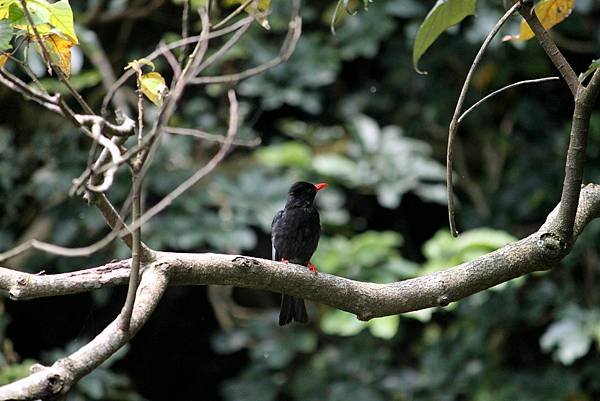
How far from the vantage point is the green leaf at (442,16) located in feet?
7.80

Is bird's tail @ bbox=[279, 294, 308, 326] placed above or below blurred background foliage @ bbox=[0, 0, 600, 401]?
below

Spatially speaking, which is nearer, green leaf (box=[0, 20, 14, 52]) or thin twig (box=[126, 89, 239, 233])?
thin twig (box=[126, 89, 239, 233])

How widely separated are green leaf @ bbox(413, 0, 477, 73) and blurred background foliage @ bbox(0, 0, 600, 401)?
2008 millimetres

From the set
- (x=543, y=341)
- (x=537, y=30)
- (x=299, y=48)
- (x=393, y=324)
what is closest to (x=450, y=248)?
(x=393, y=324)

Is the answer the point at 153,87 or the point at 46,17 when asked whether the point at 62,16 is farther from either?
the point at 153,87

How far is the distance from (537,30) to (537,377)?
3621 millimetres

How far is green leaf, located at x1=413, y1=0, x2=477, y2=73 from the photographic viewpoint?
2377 mm

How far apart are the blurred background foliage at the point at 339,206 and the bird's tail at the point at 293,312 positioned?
837 millimetres

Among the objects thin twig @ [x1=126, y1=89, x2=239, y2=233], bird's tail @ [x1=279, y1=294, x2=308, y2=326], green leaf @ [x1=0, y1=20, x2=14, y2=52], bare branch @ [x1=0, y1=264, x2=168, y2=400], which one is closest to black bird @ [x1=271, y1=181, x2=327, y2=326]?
bird's tail @ [x1=279, y1=294, x2=308, y2=326]

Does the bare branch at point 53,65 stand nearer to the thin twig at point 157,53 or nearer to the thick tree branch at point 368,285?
the thin twig at point 157,53

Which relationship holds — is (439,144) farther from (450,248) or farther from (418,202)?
(450,248)

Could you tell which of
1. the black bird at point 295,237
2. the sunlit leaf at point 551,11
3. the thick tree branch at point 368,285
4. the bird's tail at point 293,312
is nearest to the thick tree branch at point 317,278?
the thick tree branch at point 368,285

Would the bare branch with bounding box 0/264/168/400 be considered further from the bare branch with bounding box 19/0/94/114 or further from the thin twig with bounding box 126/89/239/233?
the bare branch with bounding box 19/0/94/114

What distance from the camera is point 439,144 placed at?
20.1 ft
